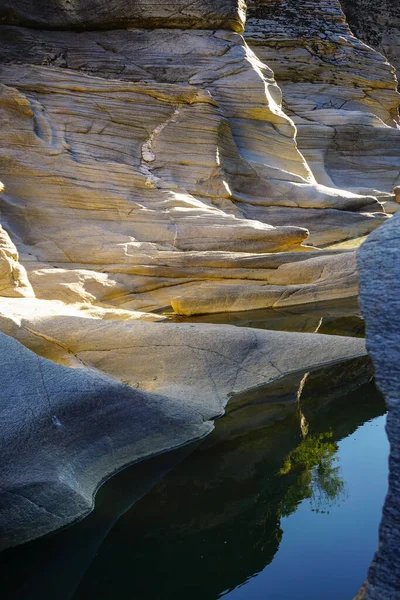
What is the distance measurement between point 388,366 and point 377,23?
28227 mm

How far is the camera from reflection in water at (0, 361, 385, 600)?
167 inches

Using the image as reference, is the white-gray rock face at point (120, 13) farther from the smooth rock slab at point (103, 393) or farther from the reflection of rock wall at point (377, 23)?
the reflection of rock wall at point (377, 23)

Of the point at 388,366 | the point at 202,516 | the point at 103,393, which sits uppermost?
the point at 388,366

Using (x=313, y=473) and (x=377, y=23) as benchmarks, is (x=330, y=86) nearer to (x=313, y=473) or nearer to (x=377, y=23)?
(x=377, y=23)

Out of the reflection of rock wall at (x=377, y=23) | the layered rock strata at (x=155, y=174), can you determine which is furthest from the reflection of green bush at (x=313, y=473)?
the reflection of rock wall at (x=377, y=23)

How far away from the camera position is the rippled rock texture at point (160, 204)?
7.82 metres

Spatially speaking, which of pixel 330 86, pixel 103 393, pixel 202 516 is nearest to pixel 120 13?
pixel 330 86

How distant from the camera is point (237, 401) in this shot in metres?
7.10

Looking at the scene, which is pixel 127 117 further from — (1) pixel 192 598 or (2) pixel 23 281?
(1) pixel 192 598

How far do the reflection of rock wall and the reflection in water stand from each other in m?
24.1

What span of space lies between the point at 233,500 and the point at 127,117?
10.9m

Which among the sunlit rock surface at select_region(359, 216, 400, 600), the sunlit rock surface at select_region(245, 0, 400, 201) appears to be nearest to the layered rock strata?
the sunlit rock surface at select_region(245, 0, 400, 201)

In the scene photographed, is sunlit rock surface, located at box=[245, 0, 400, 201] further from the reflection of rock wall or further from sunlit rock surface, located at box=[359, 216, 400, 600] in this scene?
sunlit rock surface, located at box=[359, 216, 400, 600]

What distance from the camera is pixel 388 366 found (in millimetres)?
2699
